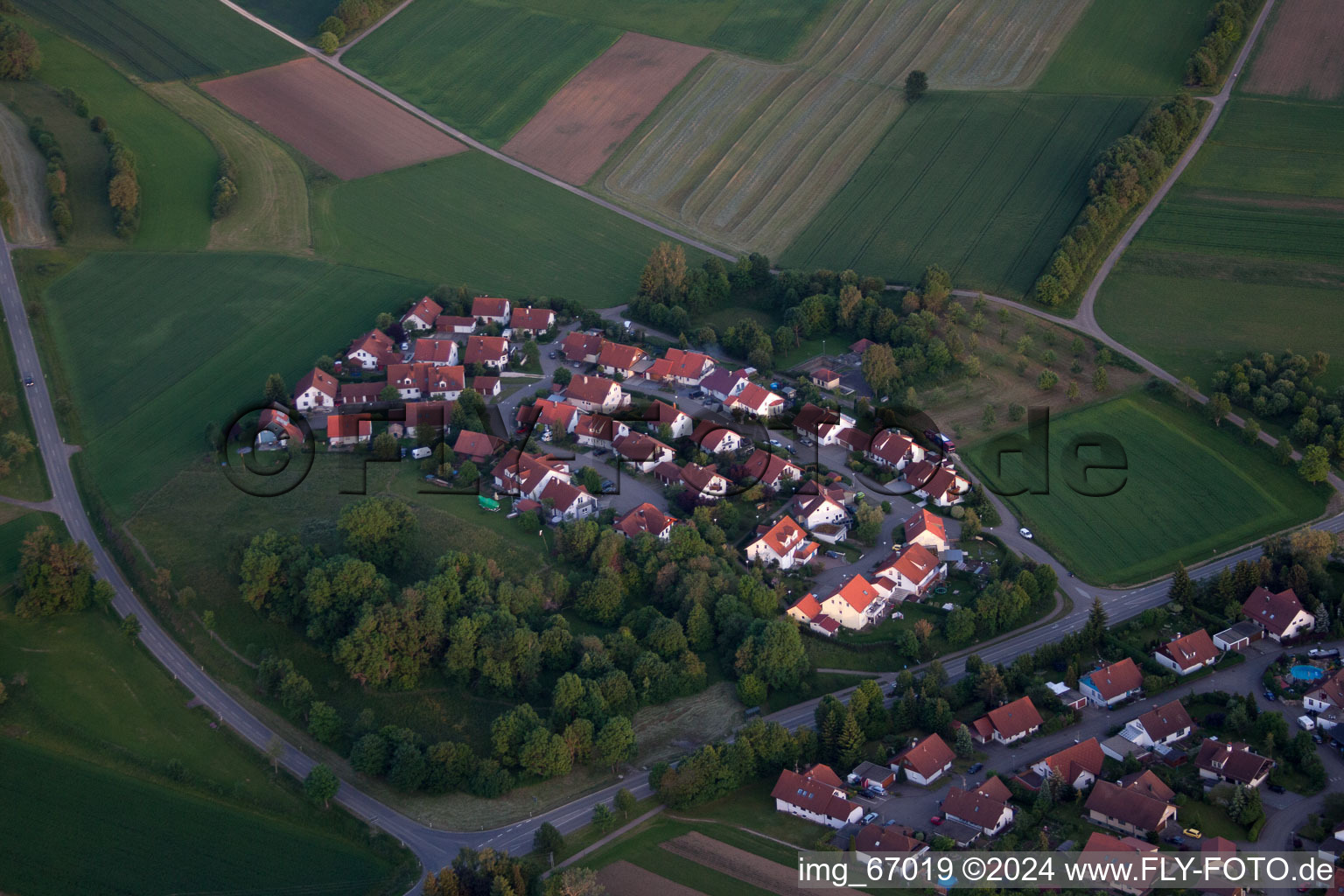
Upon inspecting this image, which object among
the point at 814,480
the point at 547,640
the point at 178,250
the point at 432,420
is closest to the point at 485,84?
the point at 178,250

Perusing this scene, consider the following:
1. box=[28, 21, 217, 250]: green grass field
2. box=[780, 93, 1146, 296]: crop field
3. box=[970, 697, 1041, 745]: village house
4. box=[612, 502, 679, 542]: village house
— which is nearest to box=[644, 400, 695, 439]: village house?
box=[612, 502, 679, 542]: village house

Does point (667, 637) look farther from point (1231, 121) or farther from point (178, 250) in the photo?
point (1231, 121)

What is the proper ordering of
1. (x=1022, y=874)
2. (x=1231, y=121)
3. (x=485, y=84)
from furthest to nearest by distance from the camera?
(x=485, y=84) → (x=1231, y=121) → (x=1022, y=874)

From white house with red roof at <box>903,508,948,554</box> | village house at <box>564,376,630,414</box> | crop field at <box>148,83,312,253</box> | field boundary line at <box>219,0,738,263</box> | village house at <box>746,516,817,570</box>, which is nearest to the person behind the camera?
village house at <box>746,516,817,570</box>

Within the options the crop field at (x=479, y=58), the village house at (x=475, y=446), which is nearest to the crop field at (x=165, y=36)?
the crop field at (x=479, y=58)

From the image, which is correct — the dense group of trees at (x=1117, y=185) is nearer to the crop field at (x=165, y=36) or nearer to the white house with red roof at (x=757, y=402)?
the white house with red roof at (x=757, y=402)

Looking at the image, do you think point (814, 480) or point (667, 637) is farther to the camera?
point (814, 480)

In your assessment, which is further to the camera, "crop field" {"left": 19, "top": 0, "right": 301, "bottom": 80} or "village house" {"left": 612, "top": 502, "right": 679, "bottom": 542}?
"crop field" {"left": 19, "top": 0, "right": 301, "bottom": 80}

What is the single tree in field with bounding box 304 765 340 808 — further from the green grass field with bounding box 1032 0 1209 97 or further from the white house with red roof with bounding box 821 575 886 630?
the green grass field with bounding box 1032 0 1209 97
